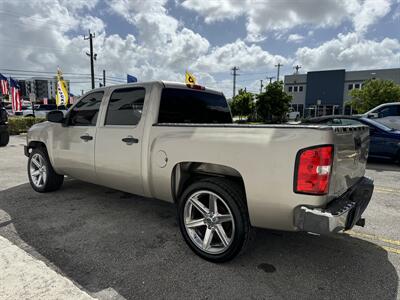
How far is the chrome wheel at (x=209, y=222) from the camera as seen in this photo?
2773 mm

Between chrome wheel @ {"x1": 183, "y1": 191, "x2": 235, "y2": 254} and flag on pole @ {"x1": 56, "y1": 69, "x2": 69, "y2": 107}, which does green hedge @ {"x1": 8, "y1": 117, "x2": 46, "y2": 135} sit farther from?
chrome wheel @ {"x1": 183, "y1": 191, "x2": 235, "y2": 254}

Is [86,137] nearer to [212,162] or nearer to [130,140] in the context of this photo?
[130,140]

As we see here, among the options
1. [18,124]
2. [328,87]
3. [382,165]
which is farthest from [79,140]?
[328,87]

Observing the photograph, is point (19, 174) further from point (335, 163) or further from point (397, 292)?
point (397, 292)

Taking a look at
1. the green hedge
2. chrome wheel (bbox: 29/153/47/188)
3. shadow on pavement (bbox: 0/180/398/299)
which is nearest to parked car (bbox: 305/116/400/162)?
shadow on pavement (bbox: 0/180/398/299)

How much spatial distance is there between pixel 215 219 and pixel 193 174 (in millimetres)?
574

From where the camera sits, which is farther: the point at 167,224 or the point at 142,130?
the point at 167,224

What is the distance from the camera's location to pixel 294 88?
49.5m

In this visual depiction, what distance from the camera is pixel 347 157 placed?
99.5 inches

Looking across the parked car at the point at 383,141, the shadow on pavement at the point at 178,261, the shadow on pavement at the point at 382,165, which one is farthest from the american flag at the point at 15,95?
the shadow on pavement at the point at 382,165

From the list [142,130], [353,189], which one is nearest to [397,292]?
[353,189]

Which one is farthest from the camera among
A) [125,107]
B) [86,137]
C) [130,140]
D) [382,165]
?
[382,165]

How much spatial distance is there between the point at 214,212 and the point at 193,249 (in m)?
0.48

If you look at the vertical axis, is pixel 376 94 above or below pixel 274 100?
above
